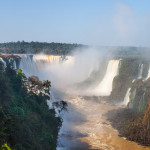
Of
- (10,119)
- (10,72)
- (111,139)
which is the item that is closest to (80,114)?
(111,139)

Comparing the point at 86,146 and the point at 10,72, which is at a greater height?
the point at 10,72

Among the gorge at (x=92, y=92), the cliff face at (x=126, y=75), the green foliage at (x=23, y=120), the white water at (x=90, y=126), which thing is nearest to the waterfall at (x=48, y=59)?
the gorge at (x=92, y=92)

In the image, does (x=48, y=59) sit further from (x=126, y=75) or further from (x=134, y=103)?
(x=134, y=103)

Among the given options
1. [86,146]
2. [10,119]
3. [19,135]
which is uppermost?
[10,119]

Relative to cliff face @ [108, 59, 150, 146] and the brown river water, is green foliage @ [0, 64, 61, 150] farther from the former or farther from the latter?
cliff face @ [108, 59, 150, 146]

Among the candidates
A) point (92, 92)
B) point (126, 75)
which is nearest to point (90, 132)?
point (126, 75)

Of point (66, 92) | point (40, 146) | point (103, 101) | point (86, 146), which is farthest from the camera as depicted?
point (66, 92)

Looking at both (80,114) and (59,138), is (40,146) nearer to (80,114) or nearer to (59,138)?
(59,138)

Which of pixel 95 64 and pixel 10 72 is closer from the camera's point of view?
pixel 10 72

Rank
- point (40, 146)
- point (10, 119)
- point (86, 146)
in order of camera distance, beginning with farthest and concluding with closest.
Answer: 1. point (86, 146)
2. point (40, 146)
3. point (10, 119)
